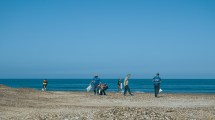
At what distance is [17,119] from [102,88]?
20.2 metres

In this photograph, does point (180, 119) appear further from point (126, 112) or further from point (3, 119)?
point (3, 119)

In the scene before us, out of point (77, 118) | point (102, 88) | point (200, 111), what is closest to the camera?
point (77, 118)

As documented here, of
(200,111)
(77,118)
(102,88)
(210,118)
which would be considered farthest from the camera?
(102,88)

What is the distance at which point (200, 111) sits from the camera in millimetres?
22062

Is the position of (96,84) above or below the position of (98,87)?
above

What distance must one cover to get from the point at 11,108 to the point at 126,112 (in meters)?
6.88

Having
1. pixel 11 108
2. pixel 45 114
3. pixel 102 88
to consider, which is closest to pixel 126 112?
pixel 45 114

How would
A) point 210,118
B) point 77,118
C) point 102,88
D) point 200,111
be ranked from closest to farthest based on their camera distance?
point 77,118 → point 210,118 → point 200,111 → point 102,88

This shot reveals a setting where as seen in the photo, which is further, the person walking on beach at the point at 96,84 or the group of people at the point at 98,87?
the person walking on beach at the point at 96,84

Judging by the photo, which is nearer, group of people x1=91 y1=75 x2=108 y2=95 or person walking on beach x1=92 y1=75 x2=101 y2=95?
group of people x1=91 y1=75 x2=108 y2=95

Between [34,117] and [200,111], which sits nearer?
[34,117]

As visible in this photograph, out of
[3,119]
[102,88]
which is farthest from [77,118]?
[102,88]

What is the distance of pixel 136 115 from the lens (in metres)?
19.0

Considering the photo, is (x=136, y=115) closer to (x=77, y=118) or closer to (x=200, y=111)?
(x=77, y=118)
